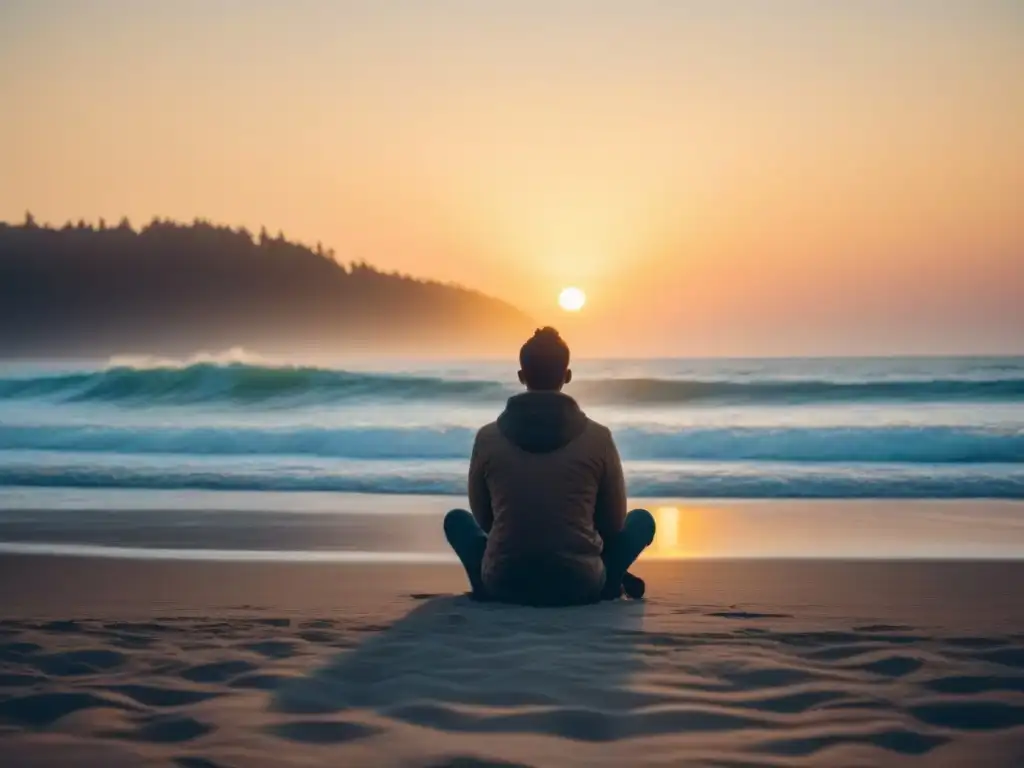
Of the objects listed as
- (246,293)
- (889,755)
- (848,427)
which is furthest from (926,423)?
(246,293)

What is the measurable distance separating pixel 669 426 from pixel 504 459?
1617 centimetres

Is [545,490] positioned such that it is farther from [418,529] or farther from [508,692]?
[418,529]

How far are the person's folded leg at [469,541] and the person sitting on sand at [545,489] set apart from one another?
161mm

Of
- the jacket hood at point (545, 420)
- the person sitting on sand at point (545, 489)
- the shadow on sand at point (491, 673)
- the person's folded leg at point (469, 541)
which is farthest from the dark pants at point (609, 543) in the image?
the jacket hood at point (545, 420)

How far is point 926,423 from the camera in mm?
21125

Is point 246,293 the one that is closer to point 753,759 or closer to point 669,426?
point 669,426

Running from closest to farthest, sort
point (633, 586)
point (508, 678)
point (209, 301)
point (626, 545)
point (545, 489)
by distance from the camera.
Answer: point (508, 678), point (545, 489), point (626, 545), point (633, 586), point (209, 301)

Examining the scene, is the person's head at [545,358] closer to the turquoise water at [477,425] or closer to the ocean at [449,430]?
the ocean at [449,430]

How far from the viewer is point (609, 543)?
5.64m

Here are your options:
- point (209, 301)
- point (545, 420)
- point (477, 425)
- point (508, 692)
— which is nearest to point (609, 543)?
point (545, 420)

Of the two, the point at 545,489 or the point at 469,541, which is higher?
the point at 545,489

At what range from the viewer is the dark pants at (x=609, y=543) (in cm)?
562

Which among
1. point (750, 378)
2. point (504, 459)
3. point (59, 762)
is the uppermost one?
point (750, 378)

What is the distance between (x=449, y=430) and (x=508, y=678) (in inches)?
638
